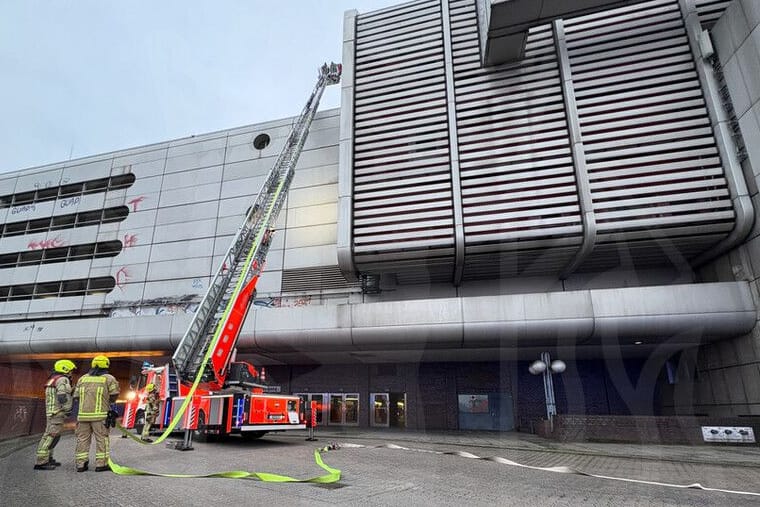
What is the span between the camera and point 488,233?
1405cm

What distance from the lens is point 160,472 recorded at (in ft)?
19.0

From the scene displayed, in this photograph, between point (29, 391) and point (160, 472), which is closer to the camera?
point (160, 472)

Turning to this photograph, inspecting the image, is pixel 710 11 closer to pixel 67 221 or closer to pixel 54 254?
pixel 67 221

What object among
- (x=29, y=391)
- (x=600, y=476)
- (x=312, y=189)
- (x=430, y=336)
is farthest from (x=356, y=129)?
(x=29, y=391)

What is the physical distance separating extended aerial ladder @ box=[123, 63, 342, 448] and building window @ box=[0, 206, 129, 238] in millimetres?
13066

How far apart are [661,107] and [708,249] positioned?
5.07 meters

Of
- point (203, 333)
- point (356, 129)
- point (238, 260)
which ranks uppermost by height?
point (356, 129)

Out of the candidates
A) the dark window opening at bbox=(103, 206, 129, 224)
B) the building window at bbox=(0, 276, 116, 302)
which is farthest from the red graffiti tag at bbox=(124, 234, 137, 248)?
the building window at bbox=(0, 276, 116, 302)

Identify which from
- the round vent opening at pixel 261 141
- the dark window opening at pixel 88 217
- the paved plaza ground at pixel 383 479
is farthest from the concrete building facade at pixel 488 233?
Result: the paved plaza ground at pixel 383 479

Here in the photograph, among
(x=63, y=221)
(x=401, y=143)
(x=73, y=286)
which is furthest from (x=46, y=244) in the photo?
(x=401, y=143)

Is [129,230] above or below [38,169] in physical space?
below

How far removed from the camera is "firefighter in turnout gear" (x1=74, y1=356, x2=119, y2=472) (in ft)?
18.7

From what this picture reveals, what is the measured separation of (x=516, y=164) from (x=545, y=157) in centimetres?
102

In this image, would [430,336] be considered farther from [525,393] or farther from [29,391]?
[29,391]
